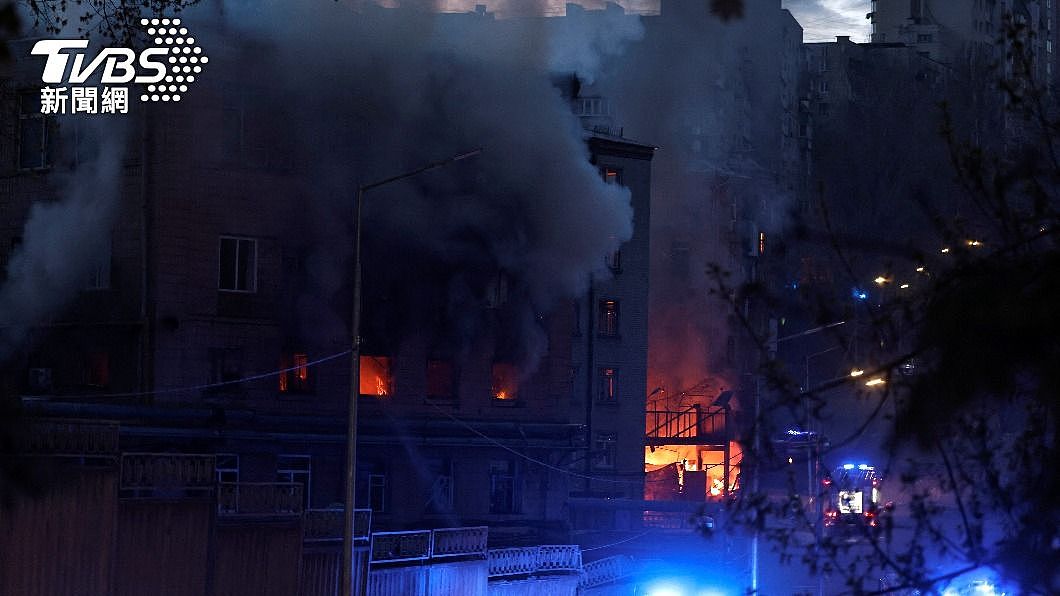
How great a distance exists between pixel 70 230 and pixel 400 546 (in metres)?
13.8

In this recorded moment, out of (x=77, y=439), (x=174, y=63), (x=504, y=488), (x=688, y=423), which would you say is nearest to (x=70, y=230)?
(x=174, y=63)

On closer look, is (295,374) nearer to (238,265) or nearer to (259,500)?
(238,265)

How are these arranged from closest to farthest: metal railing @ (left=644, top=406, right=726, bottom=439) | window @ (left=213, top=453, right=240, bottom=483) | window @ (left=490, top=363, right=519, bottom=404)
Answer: window @ (left=213, top=453, right=240, bottom=483)
window @ (left=490, top=363, right=519, bottom=404)
metal railing @ (left=644, top=406, right=726, bottom=439)

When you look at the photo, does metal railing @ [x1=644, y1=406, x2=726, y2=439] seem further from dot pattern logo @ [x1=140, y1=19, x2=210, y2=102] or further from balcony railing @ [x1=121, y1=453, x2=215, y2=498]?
balcony railing @ [x1=121, y1=453, x2=215, y2=498]

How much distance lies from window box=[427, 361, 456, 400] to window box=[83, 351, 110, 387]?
29.4ft

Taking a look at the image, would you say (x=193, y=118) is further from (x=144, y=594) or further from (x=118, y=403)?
(x=144, y=594)

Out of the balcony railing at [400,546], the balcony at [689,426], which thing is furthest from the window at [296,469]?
the balcony at [689,426]

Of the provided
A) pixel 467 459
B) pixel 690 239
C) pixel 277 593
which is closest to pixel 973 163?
pixel 277 593

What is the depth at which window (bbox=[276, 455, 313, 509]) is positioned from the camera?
37.9 metres

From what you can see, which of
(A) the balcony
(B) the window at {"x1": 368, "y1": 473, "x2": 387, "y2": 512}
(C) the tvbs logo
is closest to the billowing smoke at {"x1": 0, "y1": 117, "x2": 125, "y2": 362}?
(C) the tvbs logo

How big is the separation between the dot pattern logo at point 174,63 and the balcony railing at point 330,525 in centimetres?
1379

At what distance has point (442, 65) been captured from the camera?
4328 cm

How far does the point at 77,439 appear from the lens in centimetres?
2272

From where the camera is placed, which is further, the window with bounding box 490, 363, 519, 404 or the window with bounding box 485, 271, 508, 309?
the window with bounding box 490, 363, 519, 404
